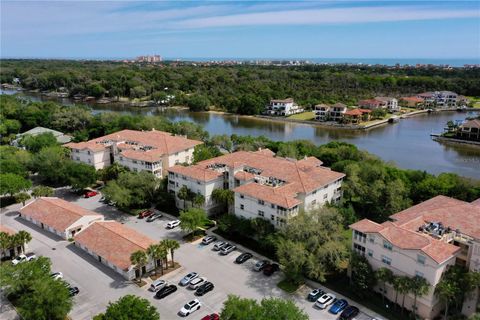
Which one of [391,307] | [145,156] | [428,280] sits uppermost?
[145,156]

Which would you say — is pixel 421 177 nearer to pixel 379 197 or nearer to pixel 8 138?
pixel 379 197

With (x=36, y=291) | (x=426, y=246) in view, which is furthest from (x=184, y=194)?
(x=426, y=246)

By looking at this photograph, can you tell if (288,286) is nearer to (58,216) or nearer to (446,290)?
(446,290)

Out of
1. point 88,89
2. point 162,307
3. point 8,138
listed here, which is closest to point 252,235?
point 162,307

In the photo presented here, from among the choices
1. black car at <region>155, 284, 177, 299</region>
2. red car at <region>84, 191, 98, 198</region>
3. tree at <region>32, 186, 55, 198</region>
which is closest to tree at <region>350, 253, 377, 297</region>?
black car at <region>155, 284, 177, 299</region>

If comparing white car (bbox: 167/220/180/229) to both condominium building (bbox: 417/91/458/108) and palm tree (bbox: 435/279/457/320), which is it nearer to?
palm tree (bbox: 435/279/457/320)

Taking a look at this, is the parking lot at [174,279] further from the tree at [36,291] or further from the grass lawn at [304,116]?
the grass lawn at [304,116]
